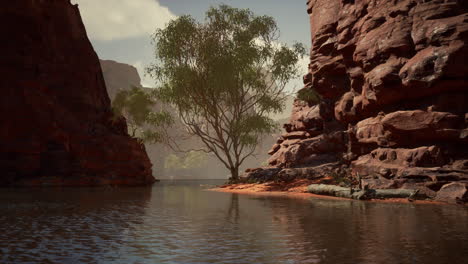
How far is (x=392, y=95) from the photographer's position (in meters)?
29.5

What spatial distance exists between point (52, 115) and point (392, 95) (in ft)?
118

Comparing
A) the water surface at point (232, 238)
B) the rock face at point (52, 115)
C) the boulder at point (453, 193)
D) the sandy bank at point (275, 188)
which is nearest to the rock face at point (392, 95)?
the boulder at point (453, 193)

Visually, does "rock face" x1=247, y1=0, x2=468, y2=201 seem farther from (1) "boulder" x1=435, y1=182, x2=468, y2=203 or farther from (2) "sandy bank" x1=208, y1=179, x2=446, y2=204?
(2) "sandy bank" x1=208, y1=179, x2=446, y2=204

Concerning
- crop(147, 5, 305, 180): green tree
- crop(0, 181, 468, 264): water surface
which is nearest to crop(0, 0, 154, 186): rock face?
crop(147, 5, 305, 180): green tree

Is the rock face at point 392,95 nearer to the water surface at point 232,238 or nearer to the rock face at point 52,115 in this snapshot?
the water surface at point 232,238

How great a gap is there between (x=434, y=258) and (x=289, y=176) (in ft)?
96.4

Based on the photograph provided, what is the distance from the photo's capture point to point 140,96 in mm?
69875

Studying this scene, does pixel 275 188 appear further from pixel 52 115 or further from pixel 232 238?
pixel 52 115

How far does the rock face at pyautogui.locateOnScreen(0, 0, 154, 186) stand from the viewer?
41.8 meters

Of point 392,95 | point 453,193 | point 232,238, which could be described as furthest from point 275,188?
point 232,238

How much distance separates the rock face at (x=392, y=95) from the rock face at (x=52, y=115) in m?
20.5

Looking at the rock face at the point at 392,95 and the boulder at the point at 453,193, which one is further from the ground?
the rock face at the point at 392,95

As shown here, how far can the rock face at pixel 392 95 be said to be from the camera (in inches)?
1001

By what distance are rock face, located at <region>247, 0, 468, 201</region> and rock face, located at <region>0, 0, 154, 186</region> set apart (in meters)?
20.5
